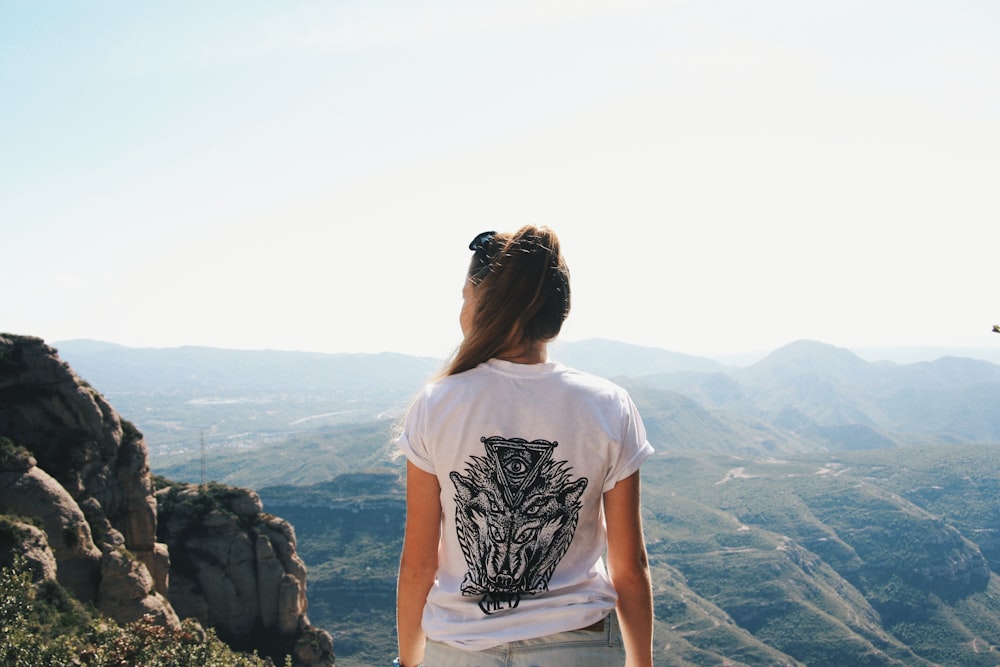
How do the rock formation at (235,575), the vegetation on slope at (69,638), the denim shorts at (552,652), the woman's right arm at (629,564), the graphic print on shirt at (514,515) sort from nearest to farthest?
the denim shorts at (552,652)
the graphic print on shirt at (514,515)
the woman's right arm at (629,564)
the vegetation on slope at (69,638)
the rock formation at (235,575)

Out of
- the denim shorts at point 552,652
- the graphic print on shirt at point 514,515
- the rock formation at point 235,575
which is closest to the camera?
the denim shorts at point 552,652

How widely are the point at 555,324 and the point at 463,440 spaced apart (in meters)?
0.81

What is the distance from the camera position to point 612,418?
3.63 meters

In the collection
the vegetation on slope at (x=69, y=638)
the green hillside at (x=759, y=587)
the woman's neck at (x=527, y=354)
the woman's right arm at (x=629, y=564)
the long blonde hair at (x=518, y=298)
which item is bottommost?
the green hillside at (x=759, y=587)

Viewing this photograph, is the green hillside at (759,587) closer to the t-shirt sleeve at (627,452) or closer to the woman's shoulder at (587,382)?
the t-shirt sleeve at (627,452)

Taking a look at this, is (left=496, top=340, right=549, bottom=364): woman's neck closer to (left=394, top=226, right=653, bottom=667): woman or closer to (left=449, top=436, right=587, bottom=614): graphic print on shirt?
(left=394, top=226, right=653, bottom=667): woman

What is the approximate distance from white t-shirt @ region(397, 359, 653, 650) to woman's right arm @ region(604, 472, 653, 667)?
81mm

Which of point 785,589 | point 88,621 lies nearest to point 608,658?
point 88,621

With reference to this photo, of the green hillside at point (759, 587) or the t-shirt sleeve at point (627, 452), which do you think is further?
the green hillside at point (759, 587)

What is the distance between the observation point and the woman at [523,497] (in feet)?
11.8

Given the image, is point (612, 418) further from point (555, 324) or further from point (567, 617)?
point (567, 617)

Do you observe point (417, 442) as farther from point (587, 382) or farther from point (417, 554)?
point (587, 382)

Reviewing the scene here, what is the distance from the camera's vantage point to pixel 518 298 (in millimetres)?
3812

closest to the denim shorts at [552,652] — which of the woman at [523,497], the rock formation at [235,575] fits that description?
the woman at [523,497]
